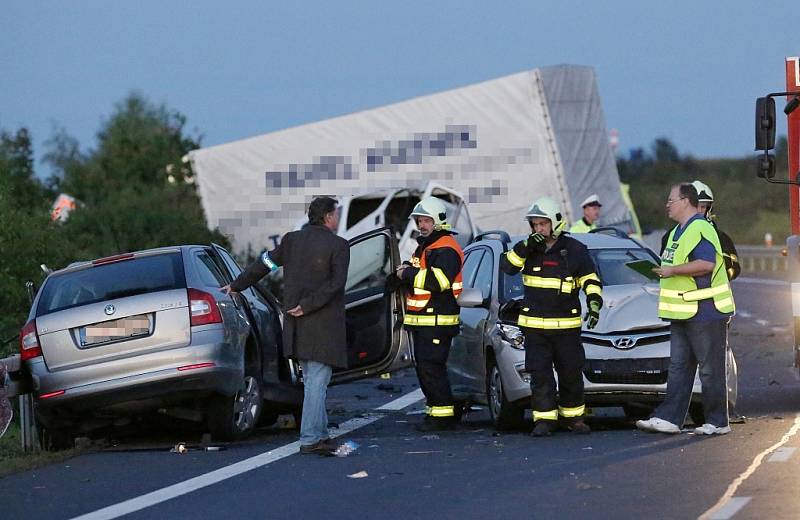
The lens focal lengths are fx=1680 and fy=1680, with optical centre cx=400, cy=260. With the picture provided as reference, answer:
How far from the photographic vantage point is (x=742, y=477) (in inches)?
365

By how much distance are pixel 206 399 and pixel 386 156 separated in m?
16.8

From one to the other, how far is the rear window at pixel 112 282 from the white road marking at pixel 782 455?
4.31m

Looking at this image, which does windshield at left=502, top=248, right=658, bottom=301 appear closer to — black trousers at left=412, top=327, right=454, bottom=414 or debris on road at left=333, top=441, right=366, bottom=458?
black trousers at left=412, top=327, right=454, bottom=414

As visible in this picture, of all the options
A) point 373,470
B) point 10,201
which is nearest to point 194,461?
point 373,470

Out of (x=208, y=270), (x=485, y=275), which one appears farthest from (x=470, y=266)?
(x=208, y=270)

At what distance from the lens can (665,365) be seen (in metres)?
12.4

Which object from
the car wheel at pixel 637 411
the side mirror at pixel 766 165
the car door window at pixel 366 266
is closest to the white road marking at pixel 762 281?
the car door window at pixel 366 266

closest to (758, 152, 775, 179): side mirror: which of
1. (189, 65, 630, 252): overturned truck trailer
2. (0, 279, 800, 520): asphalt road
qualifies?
(0, 279, 800, 520): asphalt road

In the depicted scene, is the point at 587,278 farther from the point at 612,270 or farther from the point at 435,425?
the point at 435,425

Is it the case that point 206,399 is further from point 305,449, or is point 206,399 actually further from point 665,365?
point 665,365

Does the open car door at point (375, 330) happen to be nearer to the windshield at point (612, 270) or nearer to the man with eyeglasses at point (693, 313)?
the windshield at point (612, 270)

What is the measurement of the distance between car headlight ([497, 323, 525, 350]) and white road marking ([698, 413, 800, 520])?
207 cm

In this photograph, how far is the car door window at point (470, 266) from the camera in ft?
46.6

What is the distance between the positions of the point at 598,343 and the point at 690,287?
905 millimetres
